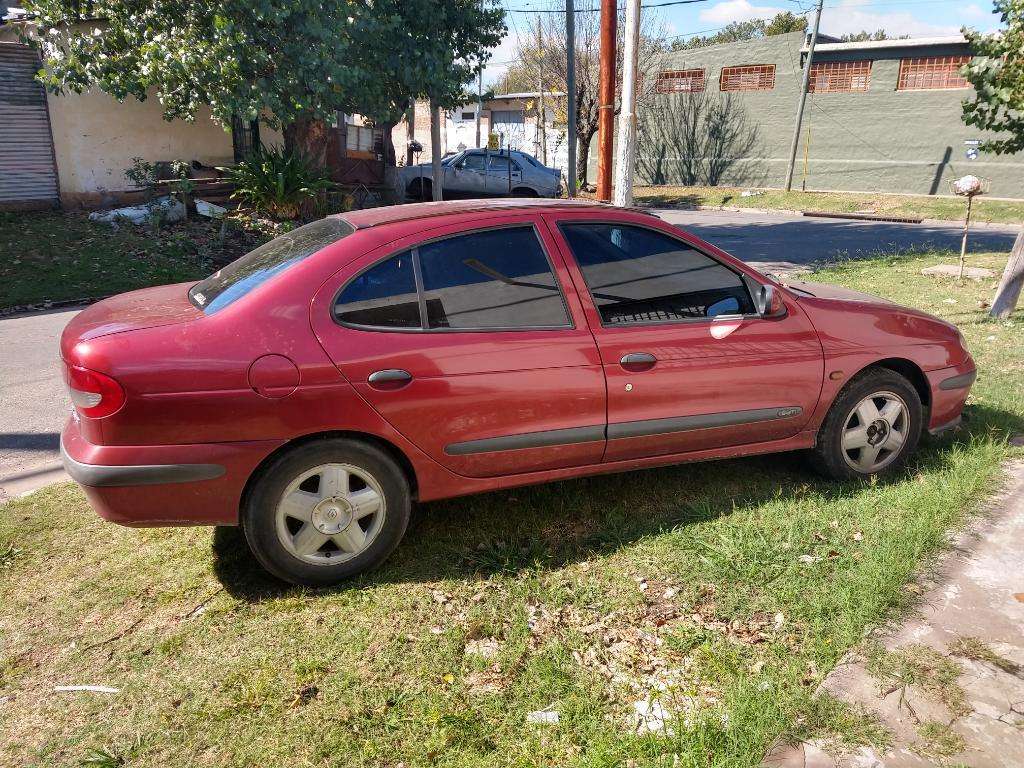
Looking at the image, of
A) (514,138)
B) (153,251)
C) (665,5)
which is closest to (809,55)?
(665,5)

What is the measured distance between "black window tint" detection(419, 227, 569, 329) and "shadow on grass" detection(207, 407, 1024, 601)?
1106 mm

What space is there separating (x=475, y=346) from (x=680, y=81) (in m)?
29.5

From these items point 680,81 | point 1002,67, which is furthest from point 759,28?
point 1002,67

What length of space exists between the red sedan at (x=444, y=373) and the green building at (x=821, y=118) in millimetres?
21267

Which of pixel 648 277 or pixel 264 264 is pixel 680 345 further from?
pixel 264 264

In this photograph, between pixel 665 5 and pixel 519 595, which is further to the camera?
pixel 665 5

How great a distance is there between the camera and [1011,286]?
27.5 feet

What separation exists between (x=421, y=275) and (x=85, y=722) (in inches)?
86.2

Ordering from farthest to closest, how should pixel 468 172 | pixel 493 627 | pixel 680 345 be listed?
pixel 468 172
pixel 680 345
pixel 493 627

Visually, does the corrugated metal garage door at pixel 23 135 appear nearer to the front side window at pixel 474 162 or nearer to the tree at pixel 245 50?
the tree at pixel 245 50

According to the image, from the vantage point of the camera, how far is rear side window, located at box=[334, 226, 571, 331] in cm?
348

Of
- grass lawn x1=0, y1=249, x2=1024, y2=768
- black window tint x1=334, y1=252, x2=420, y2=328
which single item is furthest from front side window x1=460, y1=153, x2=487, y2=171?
black window tint x1=334, y1=252, x2=420, y2=328

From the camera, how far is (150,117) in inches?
587

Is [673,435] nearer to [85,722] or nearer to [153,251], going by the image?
[85,722]
